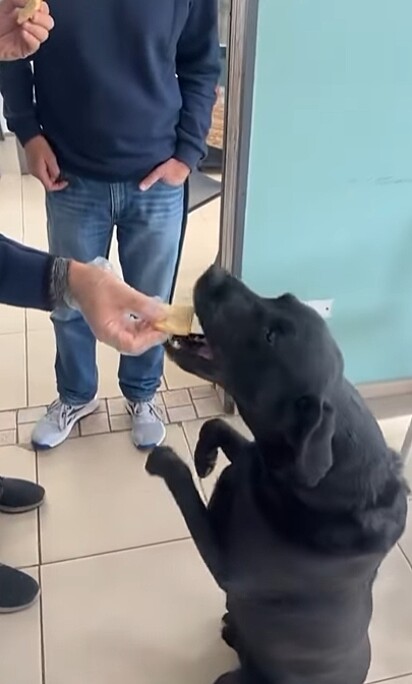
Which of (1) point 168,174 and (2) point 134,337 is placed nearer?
(2) point 134,337

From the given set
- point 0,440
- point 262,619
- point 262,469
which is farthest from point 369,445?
point 0,440

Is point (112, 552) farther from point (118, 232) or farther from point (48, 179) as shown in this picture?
point (48, 179)

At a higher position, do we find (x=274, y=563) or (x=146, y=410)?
(x=274, y=563)

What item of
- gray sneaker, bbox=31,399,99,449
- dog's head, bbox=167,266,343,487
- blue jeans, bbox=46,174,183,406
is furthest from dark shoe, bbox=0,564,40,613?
dog's head, bbox=167,266,343,487

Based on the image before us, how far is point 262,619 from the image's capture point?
1.23 meters

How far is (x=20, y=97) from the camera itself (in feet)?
4.91

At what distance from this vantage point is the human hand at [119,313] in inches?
46.1

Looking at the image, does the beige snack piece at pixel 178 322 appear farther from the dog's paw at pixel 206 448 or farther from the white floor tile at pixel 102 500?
the white floor tile at pixel 102 500

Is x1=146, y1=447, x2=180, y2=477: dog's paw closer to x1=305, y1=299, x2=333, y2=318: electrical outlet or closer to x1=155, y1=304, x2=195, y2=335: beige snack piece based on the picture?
x1=155, y1=304, x2=195, y2=335: beige snack piece

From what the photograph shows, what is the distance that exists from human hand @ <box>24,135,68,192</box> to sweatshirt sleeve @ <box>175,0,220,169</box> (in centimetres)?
25

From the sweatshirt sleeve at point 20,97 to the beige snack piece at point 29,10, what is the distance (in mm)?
235

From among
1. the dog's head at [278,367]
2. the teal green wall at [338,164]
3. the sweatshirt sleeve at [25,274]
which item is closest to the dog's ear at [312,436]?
the dog's head at [278,367]

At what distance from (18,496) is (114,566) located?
27 centimetres

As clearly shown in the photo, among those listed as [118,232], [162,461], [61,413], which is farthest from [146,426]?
[162,461]
